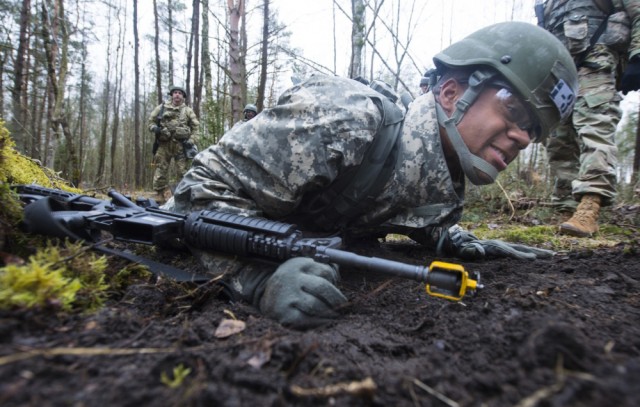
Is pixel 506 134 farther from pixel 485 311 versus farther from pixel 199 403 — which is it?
pixel 199 403

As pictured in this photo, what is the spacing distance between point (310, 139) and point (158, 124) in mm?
9061

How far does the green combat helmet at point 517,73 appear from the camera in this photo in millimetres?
2027

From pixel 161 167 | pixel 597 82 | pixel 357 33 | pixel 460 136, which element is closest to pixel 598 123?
pixel 597 82

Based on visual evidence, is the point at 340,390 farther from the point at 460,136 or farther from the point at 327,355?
the point at 460,136

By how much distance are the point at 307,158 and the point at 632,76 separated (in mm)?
3442

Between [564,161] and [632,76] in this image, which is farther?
[564,161]

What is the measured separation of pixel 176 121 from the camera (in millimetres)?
9523

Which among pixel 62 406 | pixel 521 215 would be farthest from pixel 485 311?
pixel 521 215

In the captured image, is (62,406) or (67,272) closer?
(62,406)

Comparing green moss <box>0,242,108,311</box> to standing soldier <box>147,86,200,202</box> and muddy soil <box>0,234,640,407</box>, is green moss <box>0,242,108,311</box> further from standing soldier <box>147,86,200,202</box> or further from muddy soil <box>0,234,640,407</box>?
standing soldier <box>147,86,200,202</box>

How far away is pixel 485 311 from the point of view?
1.22 meters

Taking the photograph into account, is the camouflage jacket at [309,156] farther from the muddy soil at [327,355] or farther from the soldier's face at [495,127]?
the muddy soil at [327,355]

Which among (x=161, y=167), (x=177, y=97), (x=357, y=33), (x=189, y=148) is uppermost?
(x=357, y=33)

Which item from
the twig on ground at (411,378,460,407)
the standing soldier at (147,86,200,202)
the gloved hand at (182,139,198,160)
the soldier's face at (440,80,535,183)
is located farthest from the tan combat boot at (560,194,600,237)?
the gloved hand at (182,139,198,160)
